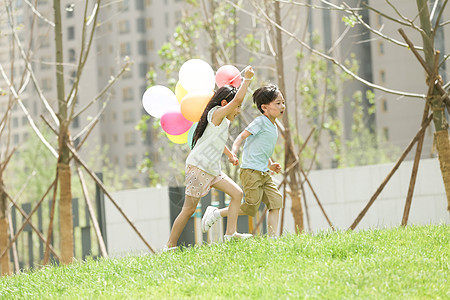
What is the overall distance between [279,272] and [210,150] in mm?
1473

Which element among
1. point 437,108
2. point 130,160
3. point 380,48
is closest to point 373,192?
point 437,108

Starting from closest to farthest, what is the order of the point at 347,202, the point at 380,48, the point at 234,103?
the point at 234,103 → the point at 347,202 → the point at 380,48

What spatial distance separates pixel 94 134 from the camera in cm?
5275

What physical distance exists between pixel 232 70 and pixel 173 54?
781 centimetres

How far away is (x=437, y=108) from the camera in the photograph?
23.9 ft

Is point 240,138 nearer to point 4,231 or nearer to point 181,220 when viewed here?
point 181,220

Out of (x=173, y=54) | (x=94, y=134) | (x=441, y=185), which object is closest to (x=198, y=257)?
(x=441, y=185)

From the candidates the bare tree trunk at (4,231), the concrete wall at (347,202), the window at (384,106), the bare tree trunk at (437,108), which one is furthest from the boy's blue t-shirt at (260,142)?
the window at (384,106)

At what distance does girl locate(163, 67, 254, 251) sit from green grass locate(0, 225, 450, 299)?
0.33 meters

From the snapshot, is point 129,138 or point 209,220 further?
point 129,138

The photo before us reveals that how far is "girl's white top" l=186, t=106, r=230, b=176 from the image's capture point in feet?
19.4

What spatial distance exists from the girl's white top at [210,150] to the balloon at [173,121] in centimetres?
42

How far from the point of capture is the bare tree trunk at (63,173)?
8.63 m

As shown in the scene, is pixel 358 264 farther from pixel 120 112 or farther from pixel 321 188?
Result: pixel 120 112
